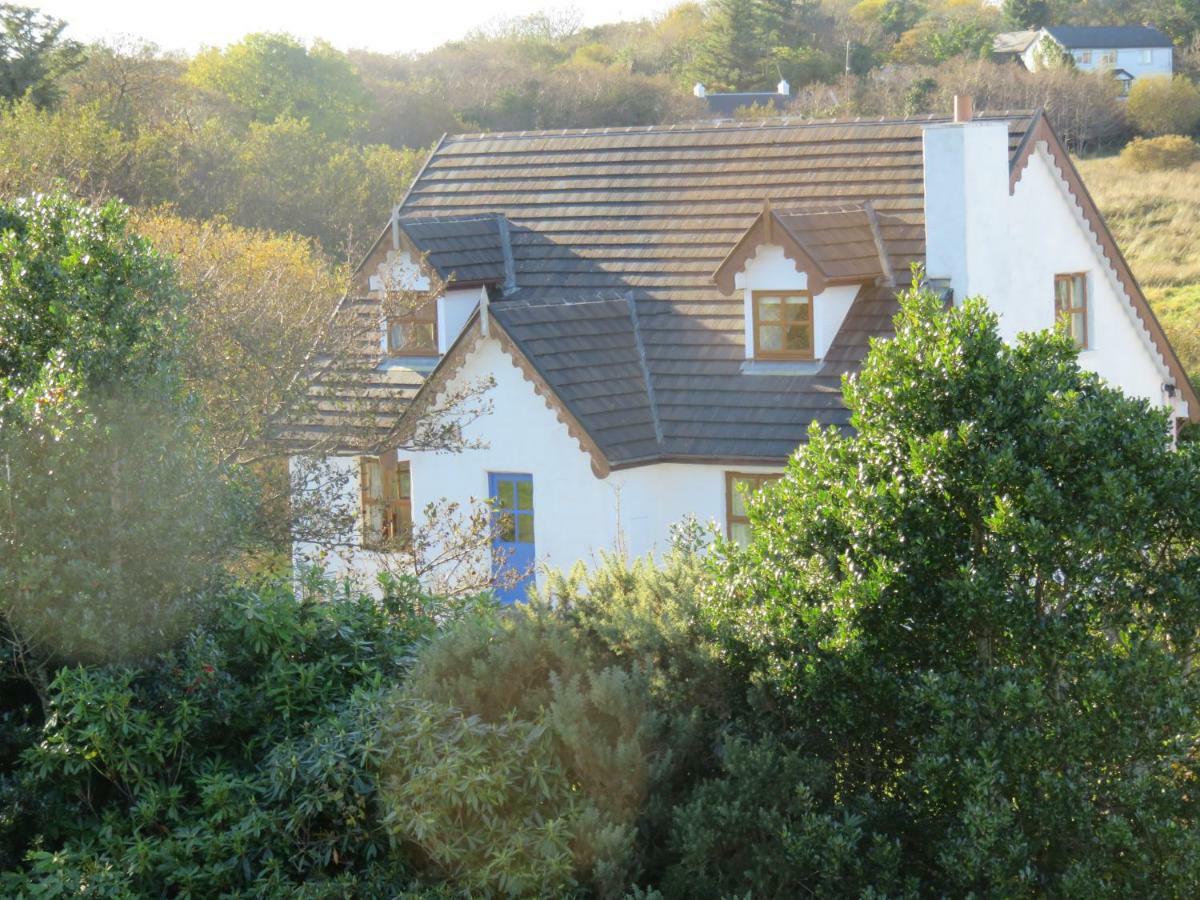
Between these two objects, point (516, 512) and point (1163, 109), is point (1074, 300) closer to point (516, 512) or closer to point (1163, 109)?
point (516, 512)

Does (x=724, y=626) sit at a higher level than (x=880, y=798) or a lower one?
higher

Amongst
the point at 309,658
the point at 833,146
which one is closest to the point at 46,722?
the point at 309,658

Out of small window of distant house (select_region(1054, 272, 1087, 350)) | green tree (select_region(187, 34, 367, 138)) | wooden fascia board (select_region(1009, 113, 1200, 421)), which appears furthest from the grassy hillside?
green tree (select_region(187, 34, 367, 138))

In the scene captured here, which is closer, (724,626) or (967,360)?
(967,360)

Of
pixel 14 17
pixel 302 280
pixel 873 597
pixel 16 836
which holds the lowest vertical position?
pixel 16 836

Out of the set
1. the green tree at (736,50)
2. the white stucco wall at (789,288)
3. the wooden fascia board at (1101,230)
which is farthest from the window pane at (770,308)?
the green tree at (736,50)

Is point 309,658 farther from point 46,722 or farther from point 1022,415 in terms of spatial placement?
point 1022,415

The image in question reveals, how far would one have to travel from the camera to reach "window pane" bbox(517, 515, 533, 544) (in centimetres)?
1739

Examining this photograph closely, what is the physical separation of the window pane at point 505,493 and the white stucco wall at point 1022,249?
18.0 ft

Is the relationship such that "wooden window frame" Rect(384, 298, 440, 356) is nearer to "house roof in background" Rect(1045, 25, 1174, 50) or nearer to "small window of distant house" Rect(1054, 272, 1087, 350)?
"small window of distant house" Rect(1054, 272, 1087, 350)

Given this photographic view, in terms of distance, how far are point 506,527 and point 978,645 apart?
9.14m

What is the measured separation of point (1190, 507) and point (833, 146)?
42.7ft

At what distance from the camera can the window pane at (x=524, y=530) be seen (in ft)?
57.1

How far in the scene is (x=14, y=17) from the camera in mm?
36031
